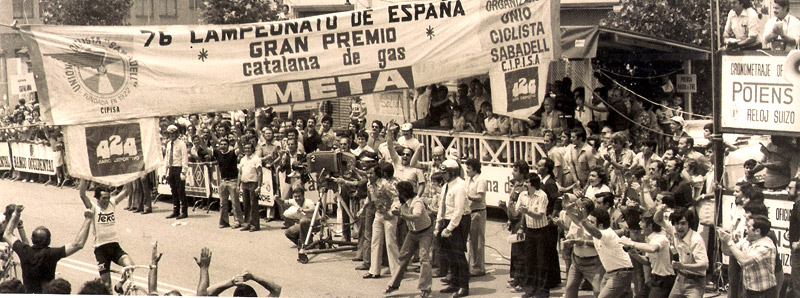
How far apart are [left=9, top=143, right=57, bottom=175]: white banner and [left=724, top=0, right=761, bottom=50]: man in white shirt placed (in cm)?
1469

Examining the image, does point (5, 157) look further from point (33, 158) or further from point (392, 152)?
point (392, 152)

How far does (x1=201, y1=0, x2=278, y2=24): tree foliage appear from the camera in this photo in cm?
3086

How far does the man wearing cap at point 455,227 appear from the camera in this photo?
1288 cm

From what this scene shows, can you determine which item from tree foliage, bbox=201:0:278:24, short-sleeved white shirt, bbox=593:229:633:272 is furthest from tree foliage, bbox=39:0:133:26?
short-sleeved white shirt, bbox=593:229:633:272

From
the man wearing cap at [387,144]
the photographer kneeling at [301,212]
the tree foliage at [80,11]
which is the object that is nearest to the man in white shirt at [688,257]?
the man wearing cap at [387,144]

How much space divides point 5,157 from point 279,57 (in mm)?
15884

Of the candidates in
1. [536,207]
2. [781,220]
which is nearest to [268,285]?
[536,207]

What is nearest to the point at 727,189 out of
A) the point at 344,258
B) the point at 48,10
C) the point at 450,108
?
the point at 344,258

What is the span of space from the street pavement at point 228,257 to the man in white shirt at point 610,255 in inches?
71.4

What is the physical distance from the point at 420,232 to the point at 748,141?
3.98m

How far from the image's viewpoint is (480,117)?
1788 centimetres

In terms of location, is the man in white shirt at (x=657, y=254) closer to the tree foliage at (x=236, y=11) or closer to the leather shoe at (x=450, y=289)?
the leather shoe at (x=450, y=289)

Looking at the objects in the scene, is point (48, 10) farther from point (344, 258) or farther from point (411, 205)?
point (411, 205)

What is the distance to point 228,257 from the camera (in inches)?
619
